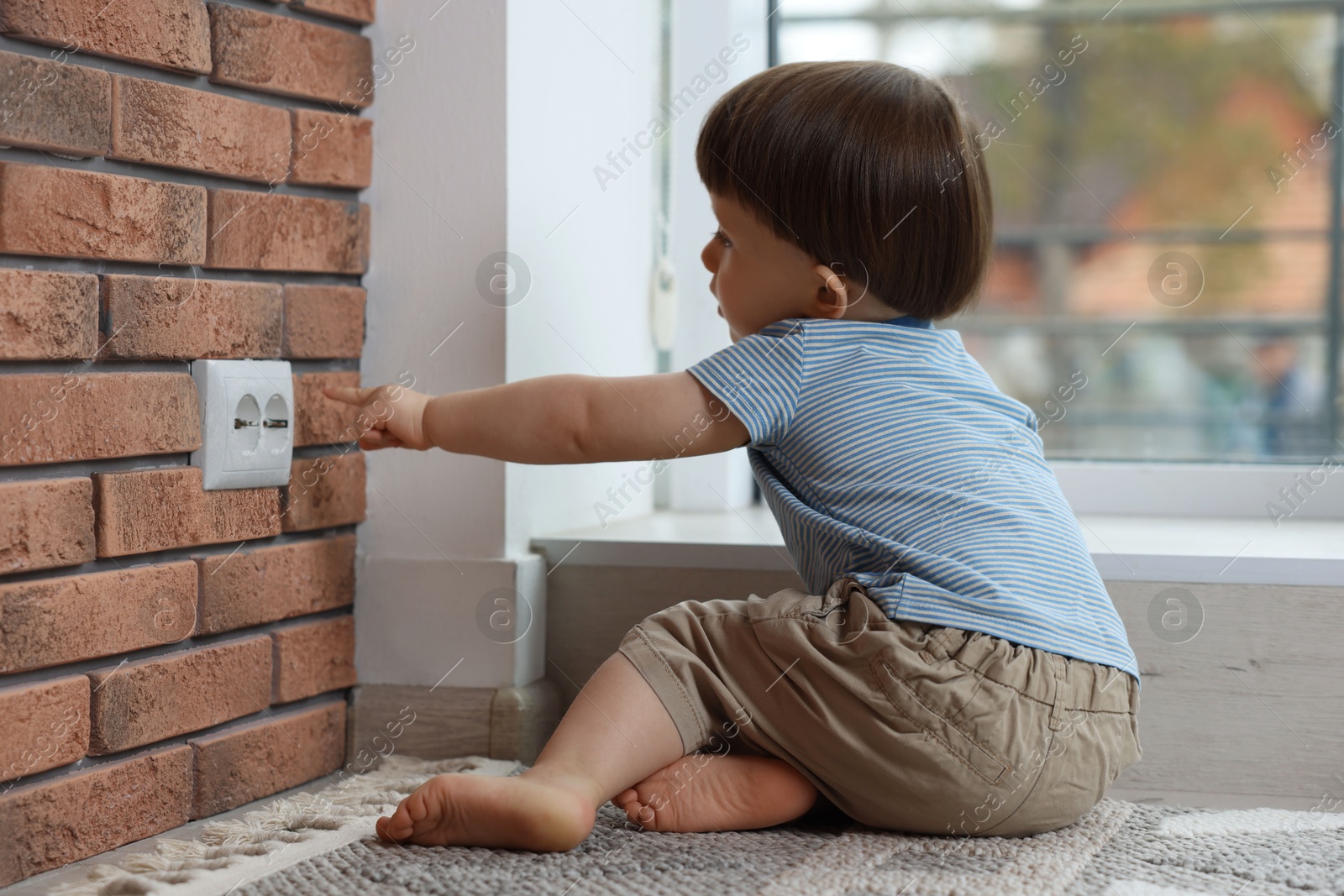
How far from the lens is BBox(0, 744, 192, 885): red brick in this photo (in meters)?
0.88

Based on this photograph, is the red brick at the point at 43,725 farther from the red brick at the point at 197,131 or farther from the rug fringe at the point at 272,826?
the red brick at the point at 197,131

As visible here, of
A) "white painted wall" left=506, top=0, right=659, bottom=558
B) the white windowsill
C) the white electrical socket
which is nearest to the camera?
the white electrical socket

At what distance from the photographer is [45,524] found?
904mm

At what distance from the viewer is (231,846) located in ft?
3.06

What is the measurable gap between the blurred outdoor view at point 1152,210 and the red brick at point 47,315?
0.97 meters

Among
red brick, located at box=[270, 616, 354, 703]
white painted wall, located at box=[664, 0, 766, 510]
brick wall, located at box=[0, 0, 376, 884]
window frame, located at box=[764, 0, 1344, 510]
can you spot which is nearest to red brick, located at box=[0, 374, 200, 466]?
brick wall, located at box=[0, 0, 376, 884]

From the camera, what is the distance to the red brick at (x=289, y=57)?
3.52 feet

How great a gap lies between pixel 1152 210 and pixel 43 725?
1.38 meters

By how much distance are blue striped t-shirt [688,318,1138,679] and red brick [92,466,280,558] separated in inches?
16.8

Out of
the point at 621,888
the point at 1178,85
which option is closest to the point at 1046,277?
the point at 1178,85

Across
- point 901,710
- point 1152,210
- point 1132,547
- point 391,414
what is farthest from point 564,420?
point 1152,210

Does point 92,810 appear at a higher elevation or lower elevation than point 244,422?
lower

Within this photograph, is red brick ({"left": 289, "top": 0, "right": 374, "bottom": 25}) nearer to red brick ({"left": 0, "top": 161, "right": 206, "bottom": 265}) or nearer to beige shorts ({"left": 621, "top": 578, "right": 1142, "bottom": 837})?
red brick ({"left": 0, "top": 161, "right": 206, "bottom": 265})

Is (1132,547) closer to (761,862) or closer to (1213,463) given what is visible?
(1213,463)
